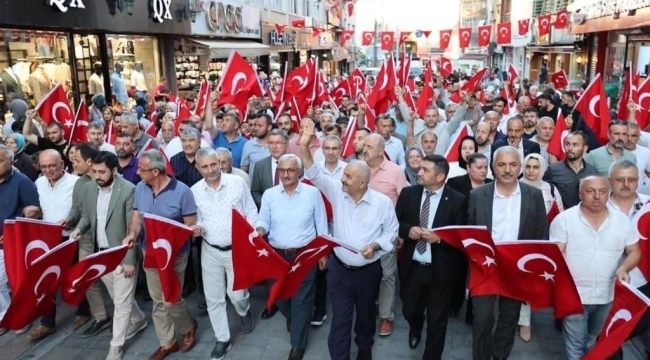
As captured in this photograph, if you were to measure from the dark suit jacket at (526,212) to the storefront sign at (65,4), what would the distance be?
1118cm

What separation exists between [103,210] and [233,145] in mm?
2904

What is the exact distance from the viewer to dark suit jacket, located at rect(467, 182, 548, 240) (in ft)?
14.7

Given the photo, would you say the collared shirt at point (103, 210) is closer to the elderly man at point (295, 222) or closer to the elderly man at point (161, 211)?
the elderly man at point (161, 211)

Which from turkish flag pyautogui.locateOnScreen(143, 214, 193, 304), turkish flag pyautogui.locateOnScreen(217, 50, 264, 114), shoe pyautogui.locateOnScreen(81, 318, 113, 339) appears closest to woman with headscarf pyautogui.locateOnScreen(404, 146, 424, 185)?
turkish flag pyautogui.locateOnScreen(143, 214, 193, 304)

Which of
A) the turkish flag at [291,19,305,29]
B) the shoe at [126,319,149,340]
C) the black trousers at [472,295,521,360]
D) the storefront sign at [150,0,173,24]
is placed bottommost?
the shoe at [126,319,149,340]

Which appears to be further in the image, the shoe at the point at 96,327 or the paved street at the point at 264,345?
the shoe at the point at 96,327

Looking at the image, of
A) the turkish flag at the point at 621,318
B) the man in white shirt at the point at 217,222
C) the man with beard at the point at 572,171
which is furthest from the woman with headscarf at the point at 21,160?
the turkish flag at the point at 621,318

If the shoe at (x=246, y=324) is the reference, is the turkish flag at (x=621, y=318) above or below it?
above

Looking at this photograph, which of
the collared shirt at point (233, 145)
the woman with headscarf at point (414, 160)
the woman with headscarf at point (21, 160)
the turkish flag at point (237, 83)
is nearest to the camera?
the woman with headscarf at point (414, 160)

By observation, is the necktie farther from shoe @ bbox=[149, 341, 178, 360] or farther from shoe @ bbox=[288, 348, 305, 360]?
shoe @ bbox=[149, 341, 178, 360]

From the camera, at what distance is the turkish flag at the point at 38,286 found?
4254 millimetres

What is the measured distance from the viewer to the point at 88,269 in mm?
4488

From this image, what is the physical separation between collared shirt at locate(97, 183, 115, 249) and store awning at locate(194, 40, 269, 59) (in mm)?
16397

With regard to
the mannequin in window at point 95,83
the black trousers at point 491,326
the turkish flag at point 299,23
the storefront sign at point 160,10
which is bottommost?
the black trousers at point 491,326
